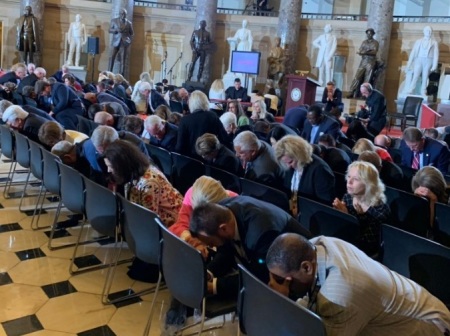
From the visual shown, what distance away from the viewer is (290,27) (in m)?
14.1

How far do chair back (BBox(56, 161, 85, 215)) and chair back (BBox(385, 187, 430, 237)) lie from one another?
2.13 metres

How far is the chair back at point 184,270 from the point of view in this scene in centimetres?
210

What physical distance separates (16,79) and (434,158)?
7226mm

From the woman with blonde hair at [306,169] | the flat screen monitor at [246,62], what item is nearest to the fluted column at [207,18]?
the flat screen monitor at [246,62]

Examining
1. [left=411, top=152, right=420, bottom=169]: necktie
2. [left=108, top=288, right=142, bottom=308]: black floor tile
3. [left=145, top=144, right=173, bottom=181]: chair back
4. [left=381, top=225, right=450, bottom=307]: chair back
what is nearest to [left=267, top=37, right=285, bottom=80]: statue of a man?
[left=411, top=152, right=420, bottom=169]: necktie

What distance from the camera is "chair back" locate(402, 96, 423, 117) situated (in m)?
11.3

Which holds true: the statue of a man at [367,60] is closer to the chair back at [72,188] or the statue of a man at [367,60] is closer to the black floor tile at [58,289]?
the chair back at [72,188]

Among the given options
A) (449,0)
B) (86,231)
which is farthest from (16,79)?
(449,0)

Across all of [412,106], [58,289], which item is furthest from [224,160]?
[412,106]

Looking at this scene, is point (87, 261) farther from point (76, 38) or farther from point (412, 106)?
point (76, 38)

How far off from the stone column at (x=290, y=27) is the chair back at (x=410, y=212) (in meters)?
11.0

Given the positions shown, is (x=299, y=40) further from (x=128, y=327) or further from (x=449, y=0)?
(x=128, y=327)

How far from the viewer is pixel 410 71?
12469mm

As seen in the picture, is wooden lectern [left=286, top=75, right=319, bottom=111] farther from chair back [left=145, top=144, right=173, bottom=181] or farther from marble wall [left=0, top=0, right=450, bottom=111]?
chair back [left=145, top=144, right=173, bottom=181]
